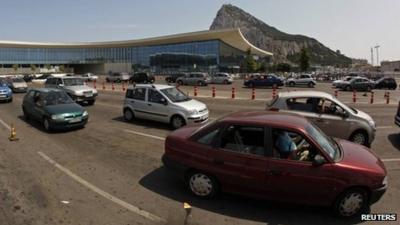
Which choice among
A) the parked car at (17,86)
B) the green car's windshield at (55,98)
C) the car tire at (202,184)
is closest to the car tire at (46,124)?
the green car's windshield at (55,98)

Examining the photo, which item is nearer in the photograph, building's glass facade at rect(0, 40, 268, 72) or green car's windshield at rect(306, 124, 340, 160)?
green car's windshield at rect(306, 124, 340, 160)

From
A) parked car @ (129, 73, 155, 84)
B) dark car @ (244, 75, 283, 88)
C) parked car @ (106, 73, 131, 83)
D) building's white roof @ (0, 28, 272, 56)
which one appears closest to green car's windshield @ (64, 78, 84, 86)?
dark car @ (244, 75, 283, 88)

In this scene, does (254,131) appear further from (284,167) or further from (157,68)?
(157,68)

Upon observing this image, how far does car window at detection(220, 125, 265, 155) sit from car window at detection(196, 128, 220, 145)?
0.18 m

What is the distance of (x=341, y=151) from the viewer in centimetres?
682

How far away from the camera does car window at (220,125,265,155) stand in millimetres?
6545

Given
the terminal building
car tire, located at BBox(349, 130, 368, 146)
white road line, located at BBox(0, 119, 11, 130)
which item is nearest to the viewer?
car tire, located at BBox(349, 130, 368, 146)

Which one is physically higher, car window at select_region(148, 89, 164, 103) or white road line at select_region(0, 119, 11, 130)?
car window at select_region(148, 89, 164, 103)

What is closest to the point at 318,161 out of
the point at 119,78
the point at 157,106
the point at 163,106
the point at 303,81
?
the point at 163,106

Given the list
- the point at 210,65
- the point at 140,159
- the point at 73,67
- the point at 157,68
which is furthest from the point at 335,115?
the point at 73,67

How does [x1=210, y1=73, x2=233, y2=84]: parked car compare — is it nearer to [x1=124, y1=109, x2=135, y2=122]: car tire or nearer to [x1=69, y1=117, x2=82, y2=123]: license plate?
[x1=124, y1=109, x2=135, y2=122]: car tire

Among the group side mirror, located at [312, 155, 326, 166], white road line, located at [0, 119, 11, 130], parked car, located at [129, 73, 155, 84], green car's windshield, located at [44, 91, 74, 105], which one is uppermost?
parked car, located at [129, 73, 155, 84]

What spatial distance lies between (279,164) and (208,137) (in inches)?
58.3

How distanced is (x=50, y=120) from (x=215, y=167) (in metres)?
9.28
